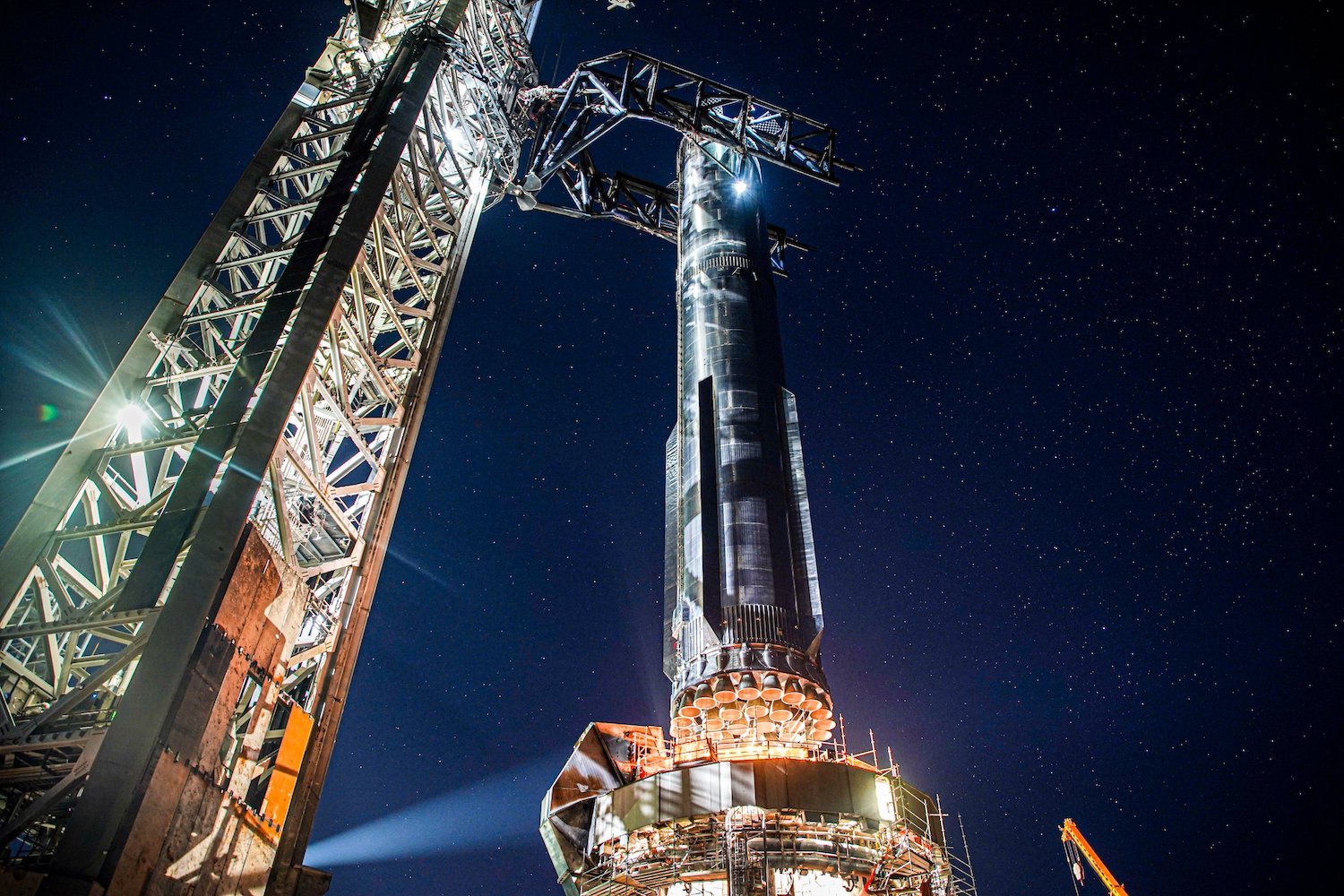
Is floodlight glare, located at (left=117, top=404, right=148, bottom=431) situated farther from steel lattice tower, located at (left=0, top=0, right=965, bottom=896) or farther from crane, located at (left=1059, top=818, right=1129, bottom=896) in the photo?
crane, located at (left=1059, top=818, right=1129, bottom=896)

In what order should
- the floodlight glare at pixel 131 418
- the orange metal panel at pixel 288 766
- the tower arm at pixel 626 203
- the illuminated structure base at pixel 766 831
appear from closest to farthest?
the orange metal panel at pixel 288 766, the floodlight glare at pixel 131 418, the illuminated structure base at pixel 766 831, the tower arm at pixel 626 203

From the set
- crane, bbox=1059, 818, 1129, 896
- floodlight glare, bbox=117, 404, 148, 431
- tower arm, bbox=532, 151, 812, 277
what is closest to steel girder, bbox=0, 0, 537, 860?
floodlight glare, bbox=117, 404, 148, 431

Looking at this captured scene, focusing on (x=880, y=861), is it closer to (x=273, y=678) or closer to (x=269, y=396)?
(x=273, y=678)

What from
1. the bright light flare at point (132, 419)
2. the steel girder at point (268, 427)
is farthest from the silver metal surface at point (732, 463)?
the bright light flare at point (132, 419)

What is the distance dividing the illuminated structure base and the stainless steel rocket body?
2.17m

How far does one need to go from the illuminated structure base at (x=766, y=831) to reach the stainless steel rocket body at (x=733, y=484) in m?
2.17

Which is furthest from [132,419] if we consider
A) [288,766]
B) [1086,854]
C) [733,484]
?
[1086,854]

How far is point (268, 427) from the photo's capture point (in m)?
11.4

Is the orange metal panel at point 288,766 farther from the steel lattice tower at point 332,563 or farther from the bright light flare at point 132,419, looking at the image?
the bright light flare at point 132,419

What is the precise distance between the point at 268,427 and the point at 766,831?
1213 centimetres

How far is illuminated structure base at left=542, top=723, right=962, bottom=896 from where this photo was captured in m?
16.9

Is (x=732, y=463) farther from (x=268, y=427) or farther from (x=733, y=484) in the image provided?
(x=268, y=427)

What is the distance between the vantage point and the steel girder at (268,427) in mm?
10062

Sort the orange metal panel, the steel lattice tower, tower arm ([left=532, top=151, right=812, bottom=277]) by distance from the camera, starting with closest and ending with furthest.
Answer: the steel lattice tower → the orange metal panel → tower arm ([left=532, top=151, right=812, bottom=277])
